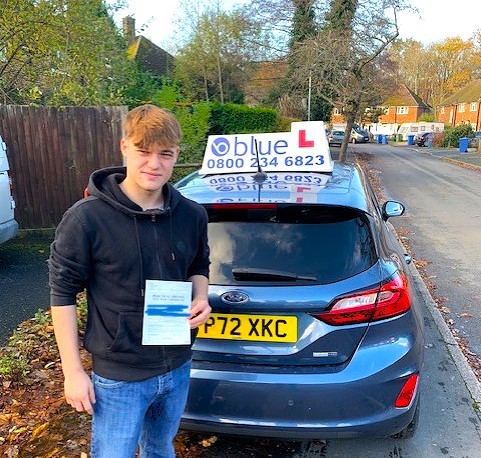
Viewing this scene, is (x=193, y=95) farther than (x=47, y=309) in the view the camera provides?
Yes

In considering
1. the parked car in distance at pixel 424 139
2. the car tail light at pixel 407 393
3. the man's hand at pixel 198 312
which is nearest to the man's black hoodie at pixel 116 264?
the man's hand at pixel 198 312

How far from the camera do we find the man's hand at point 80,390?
1613 millimetres

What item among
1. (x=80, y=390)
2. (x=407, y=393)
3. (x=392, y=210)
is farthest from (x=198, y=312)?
(x=392, y=210)

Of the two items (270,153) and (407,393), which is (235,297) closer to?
(407,393)

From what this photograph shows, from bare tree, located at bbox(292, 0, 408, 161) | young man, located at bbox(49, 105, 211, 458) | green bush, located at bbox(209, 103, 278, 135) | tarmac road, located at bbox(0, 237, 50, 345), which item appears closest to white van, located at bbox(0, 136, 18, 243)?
tarmac road, located at bbox(0, 237, 50, 345)

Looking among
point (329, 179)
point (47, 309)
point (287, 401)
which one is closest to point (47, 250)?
point (47, 309)

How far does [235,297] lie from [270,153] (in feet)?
5.00

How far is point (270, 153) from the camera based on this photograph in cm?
352

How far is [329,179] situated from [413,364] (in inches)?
48.9

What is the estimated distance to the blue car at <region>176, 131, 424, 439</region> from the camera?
2.25m

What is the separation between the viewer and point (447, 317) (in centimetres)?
484

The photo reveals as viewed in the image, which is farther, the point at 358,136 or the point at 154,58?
the point at 358,136

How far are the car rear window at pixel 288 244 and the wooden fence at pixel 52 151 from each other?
226 inches

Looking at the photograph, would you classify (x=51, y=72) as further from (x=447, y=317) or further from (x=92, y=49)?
(x=447, y=317)
